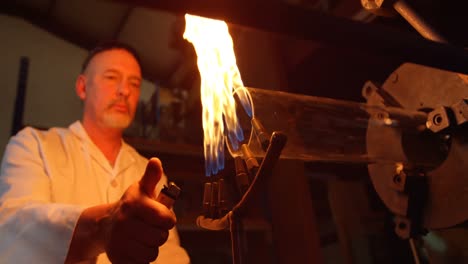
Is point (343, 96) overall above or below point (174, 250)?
above

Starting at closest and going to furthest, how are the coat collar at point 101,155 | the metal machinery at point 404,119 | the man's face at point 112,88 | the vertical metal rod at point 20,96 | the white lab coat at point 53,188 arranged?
the metal machinery at point 404,119, the white lab coat at point 53,188, the coat collar at point 101,155, the man's face at point 112,88, the vertical metal rod at point 20,96

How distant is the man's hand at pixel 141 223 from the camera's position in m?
→ 0.74

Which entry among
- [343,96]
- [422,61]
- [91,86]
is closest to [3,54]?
[91,86]

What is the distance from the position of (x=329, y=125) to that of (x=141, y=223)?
601 millimetres

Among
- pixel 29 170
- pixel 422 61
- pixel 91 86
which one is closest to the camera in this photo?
pixel 422 61

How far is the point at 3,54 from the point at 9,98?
0.56 metres

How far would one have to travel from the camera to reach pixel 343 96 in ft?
5.61

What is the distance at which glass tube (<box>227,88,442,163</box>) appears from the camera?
985 mm

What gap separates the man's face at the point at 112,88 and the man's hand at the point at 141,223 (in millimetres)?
1124

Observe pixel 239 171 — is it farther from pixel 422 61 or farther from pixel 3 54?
pixel 3 54

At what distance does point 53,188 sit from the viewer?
1.46 meters

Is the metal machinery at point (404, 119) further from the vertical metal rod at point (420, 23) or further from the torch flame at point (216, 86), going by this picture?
the torch flame at point (216, 86)

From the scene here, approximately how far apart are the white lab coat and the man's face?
0.14m

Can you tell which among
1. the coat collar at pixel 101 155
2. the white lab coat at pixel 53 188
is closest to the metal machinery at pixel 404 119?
the white lab coat at pixel 53 188
